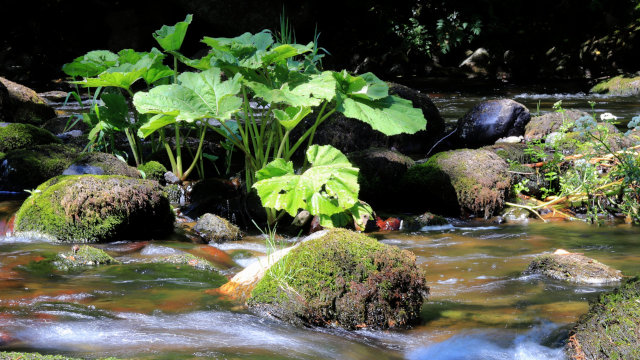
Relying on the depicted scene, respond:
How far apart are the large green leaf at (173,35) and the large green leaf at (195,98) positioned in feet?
2.80

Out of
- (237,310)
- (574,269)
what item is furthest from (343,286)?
(574,269)

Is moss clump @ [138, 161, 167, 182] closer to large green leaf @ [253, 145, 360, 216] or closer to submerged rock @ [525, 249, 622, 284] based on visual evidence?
large green leaf @ [253, 145, 360, 216]

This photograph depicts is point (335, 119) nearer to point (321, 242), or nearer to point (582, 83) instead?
point (321, 242)

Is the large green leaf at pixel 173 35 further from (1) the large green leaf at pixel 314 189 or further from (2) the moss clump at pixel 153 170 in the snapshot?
(1) the large green leaf at pixel 314 189

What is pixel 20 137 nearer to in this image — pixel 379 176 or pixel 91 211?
pixel 91 211

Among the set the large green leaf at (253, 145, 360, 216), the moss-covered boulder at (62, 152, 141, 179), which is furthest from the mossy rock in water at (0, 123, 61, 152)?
the large green leaf at (253, 145, 360, 216)

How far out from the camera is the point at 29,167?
6.42 metres

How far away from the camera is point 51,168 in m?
6.39

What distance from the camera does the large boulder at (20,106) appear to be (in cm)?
959

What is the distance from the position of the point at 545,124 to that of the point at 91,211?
18.8 ft

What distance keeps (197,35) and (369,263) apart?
18.8 metres

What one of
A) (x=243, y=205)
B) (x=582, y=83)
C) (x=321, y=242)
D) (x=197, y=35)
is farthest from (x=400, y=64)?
(x=321, y=242)

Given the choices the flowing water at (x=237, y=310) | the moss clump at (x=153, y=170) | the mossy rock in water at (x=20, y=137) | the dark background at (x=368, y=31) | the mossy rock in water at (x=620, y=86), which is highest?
the dark background at (x=368, y=31)

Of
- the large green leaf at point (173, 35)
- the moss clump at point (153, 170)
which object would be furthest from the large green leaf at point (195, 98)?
the moss clump at point (153, 170)
